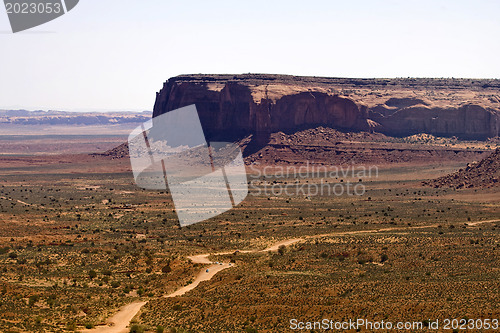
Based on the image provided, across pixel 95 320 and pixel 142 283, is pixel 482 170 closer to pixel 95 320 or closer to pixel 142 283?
pixel 142 283

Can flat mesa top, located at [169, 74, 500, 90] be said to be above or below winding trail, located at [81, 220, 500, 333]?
above

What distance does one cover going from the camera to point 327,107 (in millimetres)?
124250

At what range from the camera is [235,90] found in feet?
416

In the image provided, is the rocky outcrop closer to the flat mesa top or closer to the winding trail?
the winding trail

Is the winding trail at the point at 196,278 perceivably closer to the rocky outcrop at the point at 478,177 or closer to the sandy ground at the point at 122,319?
the sandy ground at the point at 122,319

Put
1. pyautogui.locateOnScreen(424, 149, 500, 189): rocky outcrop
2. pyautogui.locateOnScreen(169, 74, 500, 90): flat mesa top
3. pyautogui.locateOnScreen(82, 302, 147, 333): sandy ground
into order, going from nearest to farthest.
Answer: pyautogui.locateOnScreen(82, 302, 147, 333): sandy ground
pyautogui.locateOnScreen(424, 149, 500, 189): rocky outcrop
pyautogui.locateOnScreen(169, 74, 500, 90): flat mesa top

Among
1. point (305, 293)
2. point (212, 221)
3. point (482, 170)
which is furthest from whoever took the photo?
point (482, 170)

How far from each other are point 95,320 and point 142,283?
28.2 ft

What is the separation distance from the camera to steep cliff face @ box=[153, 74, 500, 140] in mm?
122500

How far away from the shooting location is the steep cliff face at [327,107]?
4823 inches

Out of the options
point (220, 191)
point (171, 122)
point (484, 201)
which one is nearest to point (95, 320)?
point (484, 201)

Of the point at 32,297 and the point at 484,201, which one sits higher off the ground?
the point at 32,297

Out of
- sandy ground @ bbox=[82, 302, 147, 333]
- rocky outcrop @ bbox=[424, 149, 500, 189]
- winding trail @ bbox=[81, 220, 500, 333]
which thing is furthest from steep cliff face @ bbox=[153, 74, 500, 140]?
sandy ground @ bbox=[82, 302, 147, 333]

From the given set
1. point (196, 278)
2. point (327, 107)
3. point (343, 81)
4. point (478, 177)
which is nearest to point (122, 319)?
point (196, 278)
